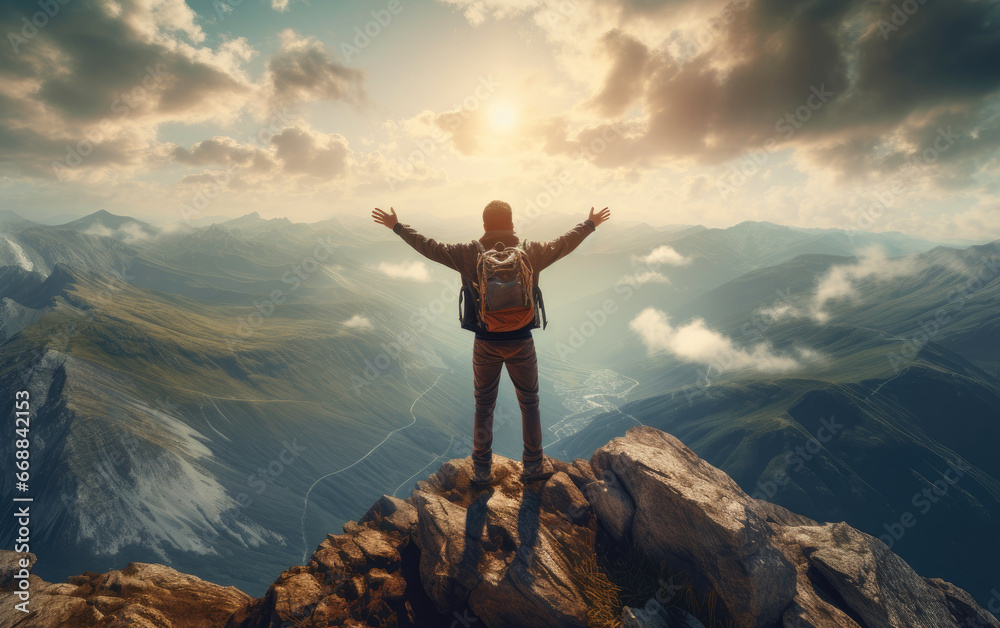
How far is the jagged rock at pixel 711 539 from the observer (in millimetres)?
8109

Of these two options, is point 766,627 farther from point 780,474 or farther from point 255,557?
point 780,474

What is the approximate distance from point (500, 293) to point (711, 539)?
762cm

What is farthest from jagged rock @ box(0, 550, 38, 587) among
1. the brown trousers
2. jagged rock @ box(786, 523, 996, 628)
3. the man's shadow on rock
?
jagged rock @ box(786, 523, 996, 628)

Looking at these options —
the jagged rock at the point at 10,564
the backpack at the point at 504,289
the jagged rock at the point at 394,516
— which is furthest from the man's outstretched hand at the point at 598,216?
the jagged rock at the point at 10,564

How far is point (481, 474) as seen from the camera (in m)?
11.3

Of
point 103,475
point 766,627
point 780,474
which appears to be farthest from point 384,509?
point 780,474

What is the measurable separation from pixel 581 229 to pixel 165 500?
8387 inches

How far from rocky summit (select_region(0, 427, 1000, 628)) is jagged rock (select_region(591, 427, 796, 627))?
0.03 meters

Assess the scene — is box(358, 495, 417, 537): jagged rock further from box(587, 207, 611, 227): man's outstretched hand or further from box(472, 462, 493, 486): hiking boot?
box(587, 207, 611, 227): man's outstretched hand

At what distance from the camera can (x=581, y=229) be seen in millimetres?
10008

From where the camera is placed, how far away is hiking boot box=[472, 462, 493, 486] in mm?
11234

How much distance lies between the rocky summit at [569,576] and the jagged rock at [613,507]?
4cm

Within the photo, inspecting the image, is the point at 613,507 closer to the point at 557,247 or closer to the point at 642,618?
the point at 642,618

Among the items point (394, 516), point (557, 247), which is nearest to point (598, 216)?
point (557, 247)
